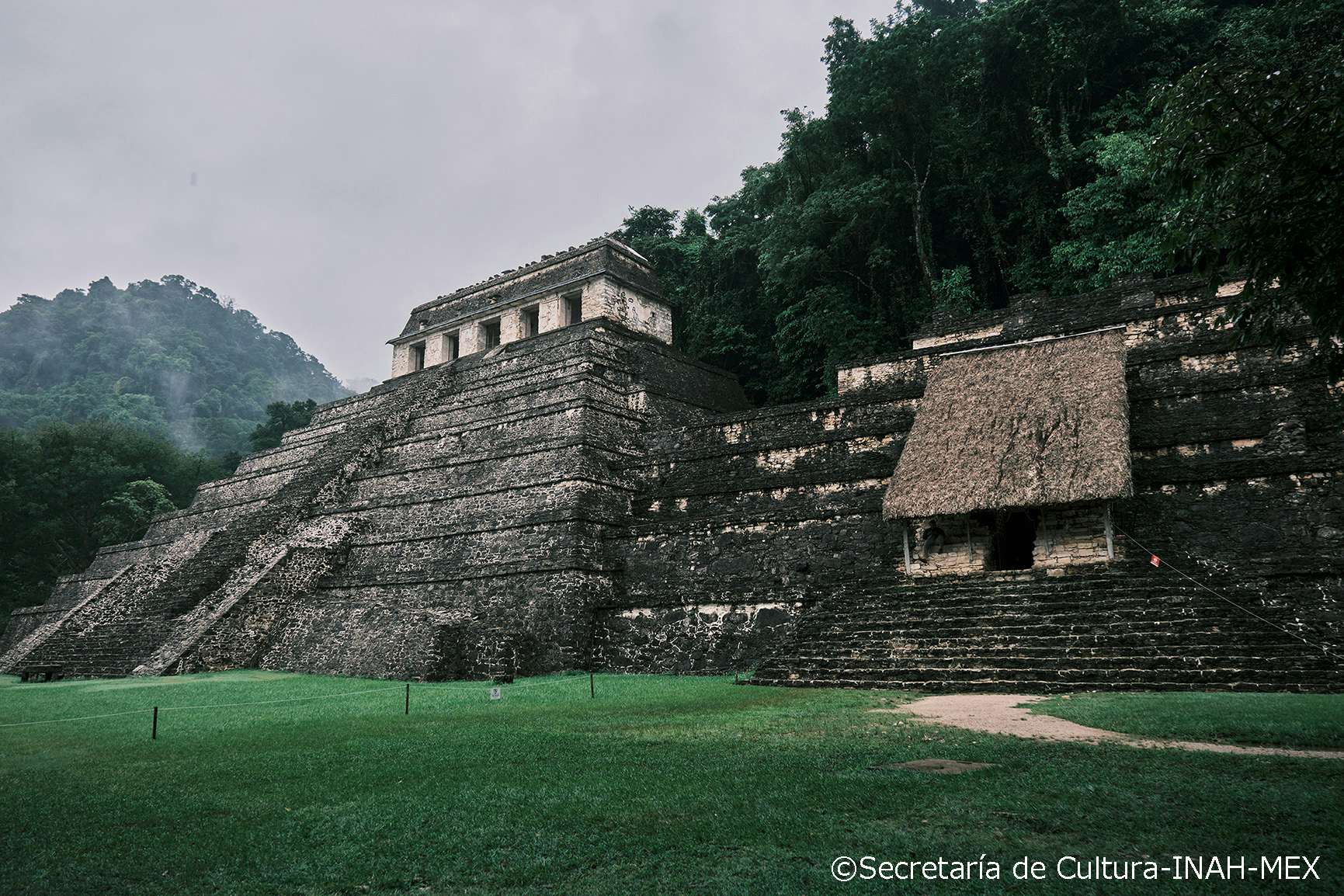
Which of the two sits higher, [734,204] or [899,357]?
[734,204]

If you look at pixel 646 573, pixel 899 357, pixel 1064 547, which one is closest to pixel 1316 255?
pixel 1064 547

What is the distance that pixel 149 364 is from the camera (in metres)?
64.0

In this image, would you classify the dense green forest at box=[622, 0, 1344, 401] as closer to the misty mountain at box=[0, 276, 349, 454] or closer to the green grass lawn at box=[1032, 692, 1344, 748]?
the green grass lawn at box=[1032, 692, 1344, 748]

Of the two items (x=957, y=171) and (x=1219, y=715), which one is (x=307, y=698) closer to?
(x=1219, y=715)

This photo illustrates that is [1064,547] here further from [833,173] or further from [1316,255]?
[833,173]

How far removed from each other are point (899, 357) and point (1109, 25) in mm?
8850

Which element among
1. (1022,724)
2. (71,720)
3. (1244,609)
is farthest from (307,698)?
(1244,609)

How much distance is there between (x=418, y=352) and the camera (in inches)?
980

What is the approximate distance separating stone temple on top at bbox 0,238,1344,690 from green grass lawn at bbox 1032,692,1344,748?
2.33 ft

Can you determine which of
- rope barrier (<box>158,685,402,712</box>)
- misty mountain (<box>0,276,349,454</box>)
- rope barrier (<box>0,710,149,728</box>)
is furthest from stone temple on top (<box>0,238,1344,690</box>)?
misty mountain (<box>0,276,349,454</box>)

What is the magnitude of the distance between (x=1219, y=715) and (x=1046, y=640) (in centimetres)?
280

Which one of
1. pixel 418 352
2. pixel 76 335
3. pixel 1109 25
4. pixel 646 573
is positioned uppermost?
pixel 76 335

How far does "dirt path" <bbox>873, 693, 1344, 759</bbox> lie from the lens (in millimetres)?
4824

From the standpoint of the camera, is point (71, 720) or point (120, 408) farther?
point (120, 408)
